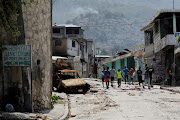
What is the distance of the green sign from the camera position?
9.37m

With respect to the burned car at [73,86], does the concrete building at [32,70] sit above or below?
above

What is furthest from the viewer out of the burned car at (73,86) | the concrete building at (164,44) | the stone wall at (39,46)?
the concrete building at (164,44)

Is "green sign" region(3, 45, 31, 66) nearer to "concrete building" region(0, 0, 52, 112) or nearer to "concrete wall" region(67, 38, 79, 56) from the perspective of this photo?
"concrete building" region(0, 0, 52, 112)

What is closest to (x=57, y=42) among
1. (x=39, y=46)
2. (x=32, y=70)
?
(x=39, y=46)

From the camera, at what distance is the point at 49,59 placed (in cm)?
1190

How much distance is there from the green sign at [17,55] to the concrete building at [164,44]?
65.2ft

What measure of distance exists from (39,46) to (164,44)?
19.3m

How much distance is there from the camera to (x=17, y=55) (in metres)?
9.39

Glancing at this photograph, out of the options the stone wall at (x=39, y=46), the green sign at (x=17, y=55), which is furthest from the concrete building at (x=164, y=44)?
the green sign at (x=17, y=55)

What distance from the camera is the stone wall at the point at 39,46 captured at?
10289 millimetres

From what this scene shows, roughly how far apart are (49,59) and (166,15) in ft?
66.1

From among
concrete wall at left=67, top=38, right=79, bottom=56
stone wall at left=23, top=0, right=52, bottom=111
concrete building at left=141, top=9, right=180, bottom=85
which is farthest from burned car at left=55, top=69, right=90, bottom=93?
concrete wall at left=67, top=38, right=79, bottom=56

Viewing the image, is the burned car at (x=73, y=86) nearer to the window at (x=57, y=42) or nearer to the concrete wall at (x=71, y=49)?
the window at (x=57, y=42)

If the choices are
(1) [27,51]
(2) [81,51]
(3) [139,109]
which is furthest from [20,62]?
(2) [81,51]
